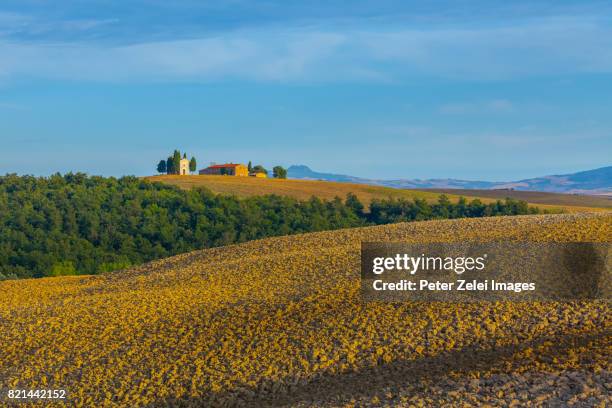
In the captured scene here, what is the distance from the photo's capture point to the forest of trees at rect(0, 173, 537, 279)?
4259 cm

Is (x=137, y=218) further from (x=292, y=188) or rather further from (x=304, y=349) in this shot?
(x=304, y=349)

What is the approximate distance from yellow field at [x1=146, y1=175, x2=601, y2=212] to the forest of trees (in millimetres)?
7679

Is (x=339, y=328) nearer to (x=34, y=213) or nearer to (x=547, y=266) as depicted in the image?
(x=547, y=266)

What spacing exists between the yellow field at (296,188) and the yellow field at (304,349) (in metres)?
47.2

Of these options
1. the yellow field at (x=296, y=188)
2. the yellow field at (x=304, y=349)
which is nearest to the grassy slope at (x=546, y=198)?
the yellow field at (x=296, y=188)

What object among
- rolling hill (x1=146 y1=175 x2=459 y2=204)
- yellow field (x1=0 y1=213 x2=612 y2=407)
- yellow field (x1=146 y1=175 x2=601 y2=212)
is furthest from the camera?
rolling hill (x1=146 y1=175 x2=459 y2=204)

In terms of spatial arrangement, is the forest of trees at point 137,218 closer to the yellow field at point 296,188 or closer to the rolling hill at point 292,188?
the yellow field at point 296,188

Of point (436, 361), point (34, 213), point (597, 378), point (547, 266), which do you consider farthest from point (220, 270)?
point (34, 213)

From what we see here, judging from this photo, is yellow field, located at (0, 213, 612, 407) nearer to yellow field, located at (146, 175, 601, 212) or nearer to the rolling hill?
yellow field, located at (146, 175, 601, 212)

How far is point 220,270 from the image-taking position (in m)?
21.0

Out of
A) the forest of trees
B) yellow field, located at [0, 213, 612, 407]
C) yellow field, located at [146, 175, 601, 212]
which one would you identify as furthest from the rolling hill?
yellow field, located at [0, 213, 612, 407]

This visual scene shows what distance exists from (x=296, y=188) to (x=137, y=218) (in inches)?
999

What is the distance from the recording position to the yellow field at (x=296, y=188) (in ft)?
220

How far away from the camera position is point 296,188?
71.9 meters
